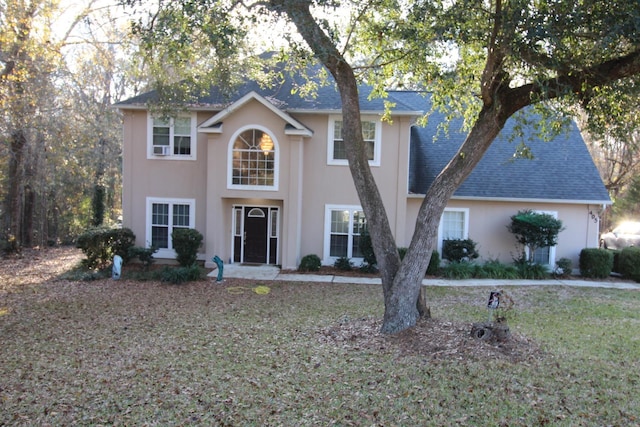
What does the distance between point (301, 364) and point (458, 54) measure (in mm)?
6487

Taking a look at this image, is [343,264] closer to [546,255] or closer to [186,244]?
[186,244]

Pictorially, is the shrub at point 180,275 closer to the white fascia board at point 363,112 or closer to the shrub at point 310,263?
the shrub at point 310,263

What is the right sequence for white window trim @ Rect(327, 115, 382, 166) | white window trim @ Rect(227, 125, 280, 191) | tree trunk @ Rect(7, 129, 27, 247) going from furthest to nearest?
1. tree trunk @ Rect(7, 129, 27, 247)
2. white window trim @ Rect(327, 115, 382, 166)
3. white window trim @ Rect(227, 125, 280, 191)

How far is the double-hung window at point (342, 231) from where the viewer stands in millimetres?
16188

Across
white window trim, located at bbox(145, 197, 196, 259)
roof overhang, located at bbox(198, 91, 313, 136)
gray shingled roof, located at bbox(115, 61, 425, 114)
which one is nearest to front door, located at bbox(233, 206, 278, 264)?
white window trim, located at bbox(145, 197, 196, 259)

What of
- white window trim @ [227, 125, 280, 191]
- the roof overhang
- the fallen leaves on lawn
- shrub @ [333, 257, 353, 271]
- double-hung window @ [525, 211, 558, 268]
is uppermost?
the roof overhang

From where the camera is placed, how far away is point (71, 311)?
10508 millimetres

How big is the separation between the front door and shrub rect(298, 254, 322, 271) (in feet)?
4.45

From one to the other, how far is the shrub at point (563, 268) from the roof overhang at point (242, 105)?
9.37 m

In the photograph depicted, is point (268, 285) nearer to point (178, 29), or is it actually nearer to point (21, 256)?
point (178, 29)

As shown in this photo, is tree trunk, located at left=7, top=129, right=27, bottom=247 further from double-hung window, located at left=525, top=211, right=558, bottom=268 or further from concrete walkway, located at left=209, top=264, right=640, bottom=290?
double-hung window, located at left=525, top=211, right=558, bottom=268

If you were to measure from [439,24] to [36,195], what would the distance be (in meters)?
22.2

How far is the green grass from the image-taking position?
5.40 metres

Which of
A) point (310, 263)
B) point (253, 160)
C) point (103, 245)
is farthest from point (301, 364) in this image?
point (103, 245)
